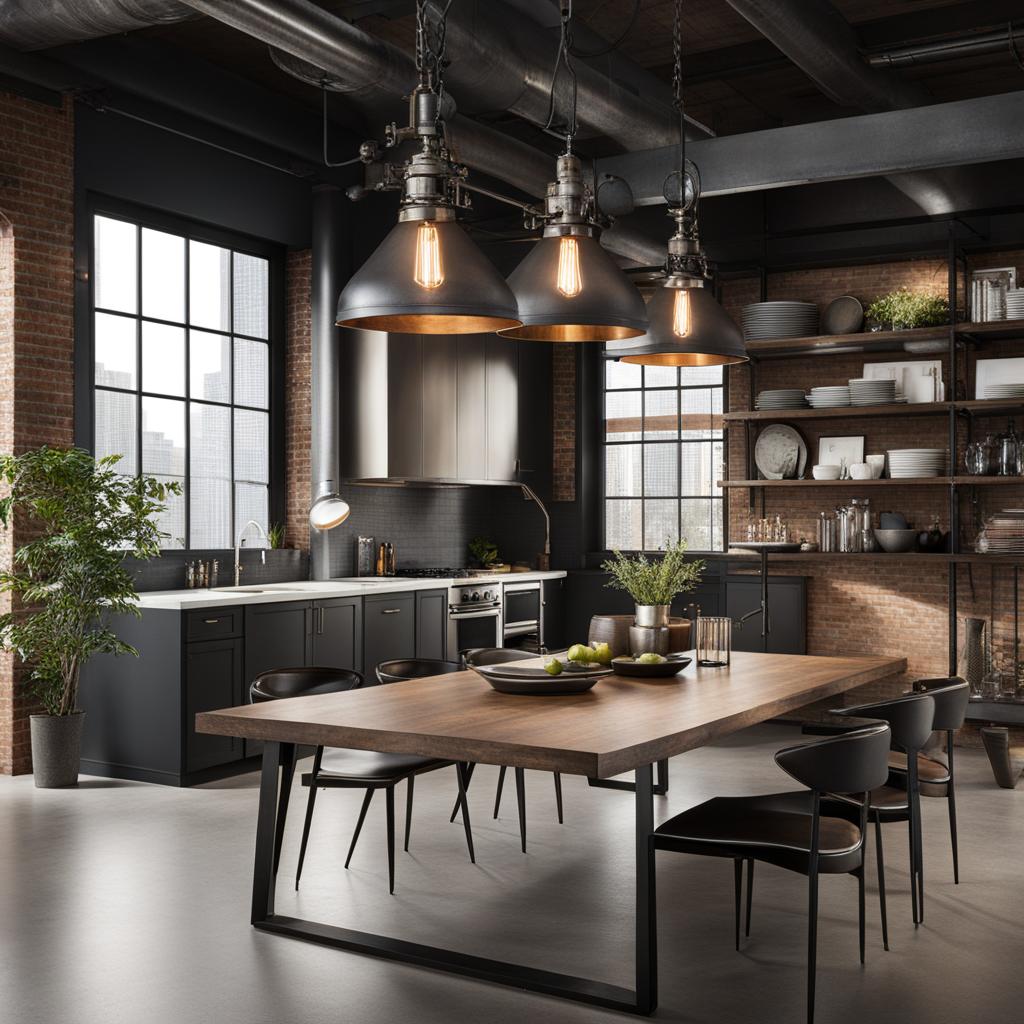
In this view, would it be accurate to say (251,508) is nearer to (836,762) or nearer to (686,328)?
(686,328)

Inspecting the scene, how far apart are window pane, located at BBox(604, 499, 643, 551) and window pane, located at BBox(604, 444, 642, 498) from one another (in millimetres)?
87

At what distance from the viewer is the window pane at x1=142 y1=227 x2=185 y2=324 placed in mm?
7422

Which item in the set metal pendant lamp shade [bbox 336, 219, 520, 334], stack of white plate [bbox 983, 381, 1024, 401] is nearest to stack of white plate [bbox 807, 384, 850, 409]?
stack of white plate [bbox 983, 381, 1024, 401]

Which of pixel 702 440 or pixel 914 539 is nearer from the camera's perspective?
pixel 914 539

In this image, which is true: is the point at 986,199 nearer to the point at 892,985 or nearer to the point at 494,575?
the point at 494,575

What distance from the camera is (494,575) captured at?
356 inches

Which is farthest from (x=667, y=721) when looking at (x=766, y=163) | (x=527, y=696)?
(x=766, y=163)

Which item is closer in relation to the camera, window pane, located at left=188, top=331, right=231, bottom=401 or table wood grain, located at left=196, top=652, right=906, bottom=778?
table wood grain, located at left=196, top=652, right=906, bottom=778

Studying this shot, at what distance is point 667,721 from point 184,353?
4.92m

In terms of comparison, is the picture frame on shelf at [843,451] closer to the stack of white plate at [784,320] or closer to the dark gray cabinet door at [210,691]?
the stack of white plate at [784,320]

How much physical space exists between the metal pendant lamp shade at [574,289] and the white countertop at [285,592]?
120 inches

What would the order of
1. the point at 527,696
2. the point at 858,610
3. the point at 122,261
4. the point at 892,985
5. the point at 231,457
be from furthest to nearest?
the point at 858,610
the point at 231,457
the point at 122,261
the point at 527,696
the point at 892,985

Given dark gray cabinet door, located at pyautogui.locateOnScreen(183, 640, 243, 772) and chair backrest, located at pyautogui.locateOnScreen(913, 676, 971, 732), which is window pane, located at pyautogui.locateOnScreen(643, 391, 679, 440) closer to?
dark gray cabinet door, located at pyautogui.locateOnScreen(183, 640, 243, 772)

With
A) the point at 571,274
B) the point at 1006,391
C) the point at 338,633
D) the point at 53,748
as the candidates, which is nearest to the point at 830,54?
the point at 571,274
